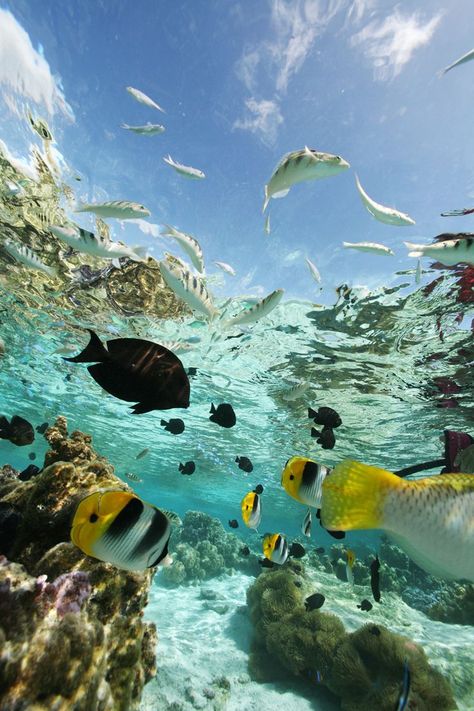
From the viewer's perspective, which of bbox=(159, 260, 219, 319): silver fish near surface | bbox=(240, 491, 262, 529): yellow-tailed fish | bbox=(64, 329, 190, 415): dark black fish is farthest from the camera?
bbox=(240, 491, 262, 529): yellow-tailed fish

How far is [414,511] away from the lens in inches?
50.9

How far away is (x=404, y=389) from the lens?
1437 cm

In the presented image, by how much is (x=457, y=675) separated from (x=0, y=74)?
18068 mm

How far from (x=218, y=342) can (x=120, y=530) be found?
11842 millimetres

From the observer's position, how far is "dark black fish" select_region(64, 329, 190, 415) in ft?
7.54

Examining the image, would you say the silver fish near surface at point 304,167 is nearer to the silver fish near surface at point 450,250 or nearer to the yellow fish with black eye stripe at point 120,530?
the silver fish near surface at point 450,250

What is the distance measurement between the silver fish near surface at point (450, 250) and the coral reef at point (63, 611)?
471 centimetres

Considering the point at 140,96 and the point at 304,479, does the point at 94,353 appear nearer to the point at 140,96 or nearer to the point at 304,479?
the point at 304,479

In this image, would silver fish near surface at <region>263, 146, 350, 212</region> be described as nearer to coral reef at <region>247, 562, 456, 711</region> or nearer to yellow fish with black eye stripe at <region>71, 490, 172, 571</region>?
yellow fish with black eye stripe at <region>71, 490, 172, 571</region>

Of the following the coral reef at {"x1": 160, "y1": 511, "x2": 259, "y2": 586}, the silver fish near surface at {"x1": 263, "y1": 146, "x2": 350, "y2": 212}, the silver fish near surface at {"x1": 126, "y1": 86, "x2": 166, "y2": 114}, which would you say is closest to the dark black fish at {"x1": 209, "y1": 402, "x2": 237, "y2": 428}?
the silver fish near surface at {"x1": 263, "y1": 146, "x2": 350, "y2": 212}

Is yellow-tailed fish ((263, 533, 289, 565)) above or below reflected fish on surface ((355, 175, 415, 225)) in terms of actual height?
below

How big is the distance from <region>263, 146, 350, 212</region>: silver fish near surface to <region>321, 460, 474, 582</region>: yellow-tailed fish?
325 cm

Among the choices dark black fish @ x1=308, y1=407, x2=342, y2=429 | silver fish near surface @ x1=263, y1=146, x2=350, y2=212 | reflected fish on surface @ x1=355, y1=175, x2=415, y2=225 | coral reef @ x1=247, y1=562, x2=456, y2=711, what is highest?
reflected fish on surface @ x1=355, y1=175, x2=415, y2=225

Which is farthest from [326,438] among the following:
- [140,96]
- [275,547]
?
[140,96]
